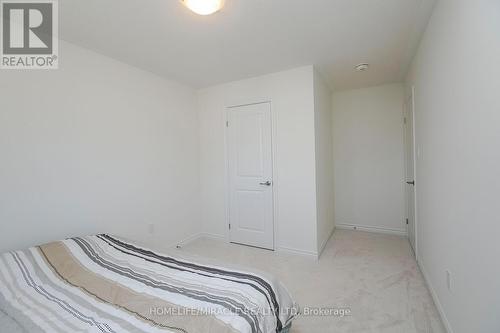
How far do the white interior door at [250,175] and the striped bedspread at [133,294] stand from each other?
178 centimetres

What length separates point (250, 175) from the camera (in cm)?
328

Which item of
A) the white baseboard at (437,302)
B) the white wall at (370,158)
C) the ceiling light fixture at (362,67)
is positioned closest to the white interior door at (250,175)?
the ceiling light fixture at (362,67)

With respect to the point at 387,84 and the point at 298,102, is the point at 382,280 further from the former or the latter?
the point at 387,84

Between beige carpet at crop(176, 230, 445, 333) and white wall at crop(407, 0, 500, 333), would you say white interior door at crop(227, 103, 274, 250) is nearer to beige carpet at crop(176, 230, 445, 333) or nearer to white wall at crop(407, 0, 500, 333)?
beige carpet at crop(176, 230, 445, 333)

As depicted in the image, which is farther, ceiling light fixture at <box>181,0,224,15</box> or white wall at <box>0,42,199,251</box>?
white wall at <box>0,42,199,251</box>

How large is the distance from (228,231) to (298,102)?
6.98 feet

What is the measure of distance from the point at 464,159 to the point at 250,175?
235cm

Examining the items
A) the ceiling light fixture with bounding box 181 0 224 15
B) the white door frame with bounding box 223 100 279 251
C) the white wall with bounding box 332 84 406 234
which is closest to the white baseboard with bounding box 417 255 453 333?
the white wall with bounding box 332 84 406 234

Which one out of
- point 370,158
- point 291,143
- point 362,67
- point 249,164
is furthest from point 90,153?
point 370,158

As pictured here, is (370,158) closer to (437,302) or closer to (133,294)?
(437,302)

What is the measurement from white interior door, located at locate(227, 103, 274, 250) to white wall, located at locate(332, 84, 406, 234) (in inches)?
61.1

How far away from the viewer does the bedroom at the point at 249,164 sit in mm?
1142

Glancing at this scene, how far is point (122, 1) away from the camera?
1.63 m

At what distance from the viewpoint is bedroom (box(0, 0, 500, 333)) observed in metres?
1.14
